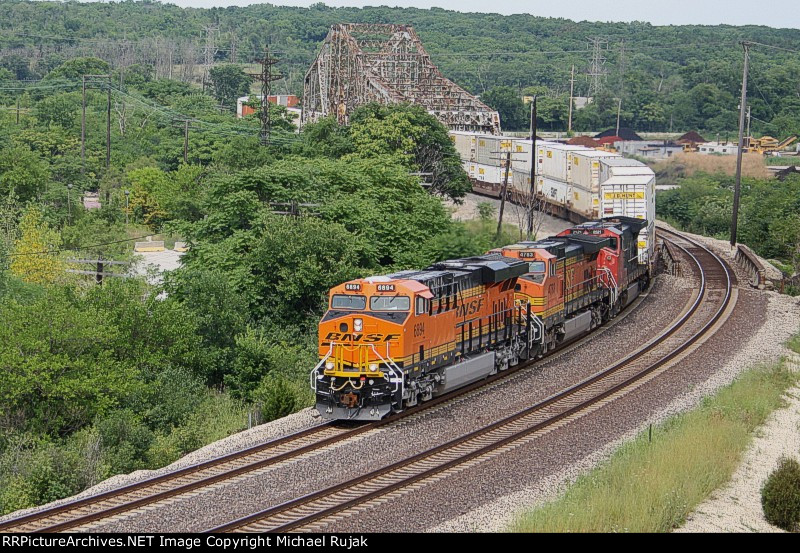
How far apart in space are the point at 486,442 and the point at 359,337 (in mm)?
3546

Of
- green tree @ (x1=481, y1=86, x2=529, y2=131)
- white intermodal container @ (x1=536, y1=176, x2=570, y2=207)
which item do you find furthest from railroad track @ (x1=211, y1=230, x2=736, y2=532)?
green tree @ (x1=481, y1=86, x2=529, y2=131)

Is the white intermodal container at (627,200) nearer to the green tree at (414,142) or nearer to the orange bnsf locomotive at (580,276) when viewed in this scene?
the orange bnsf locomotive at (580,276)

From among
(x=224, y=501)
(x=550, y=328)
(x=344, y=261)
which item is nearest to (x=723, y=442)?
(x=224, y=501)

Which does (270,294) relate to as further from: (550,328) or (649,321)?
(649,321)

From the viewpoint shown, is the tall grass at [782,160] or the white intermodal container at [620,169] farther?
the tall grass at [782,160]

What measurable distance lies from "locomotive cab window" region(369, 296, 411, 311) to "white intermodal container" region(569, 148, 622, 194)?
97.0 ft

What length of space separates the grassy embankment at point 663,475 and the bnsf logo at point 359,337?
538 cm

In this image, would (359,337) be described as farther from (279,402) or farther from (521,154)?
(521,154)

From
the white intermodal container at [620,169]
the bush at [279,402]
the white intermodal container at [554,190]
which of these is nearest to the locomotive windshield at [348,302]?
the bush at [279,402]

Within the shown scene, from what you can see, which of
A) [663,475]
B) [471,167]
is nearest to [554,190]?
[471,167]

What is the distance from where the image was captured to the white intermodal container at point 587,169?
171 feet

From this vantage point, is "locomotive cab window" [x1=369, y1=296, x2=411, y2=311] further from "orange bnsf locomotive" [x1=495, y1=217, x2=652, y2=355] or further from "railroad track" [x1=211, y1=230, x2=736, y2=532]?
"orange bnsf locomotive" [x1=495, y1=217, x2=652, y2=355]

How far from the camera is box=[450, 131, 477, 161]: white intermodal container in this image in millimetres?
79750
